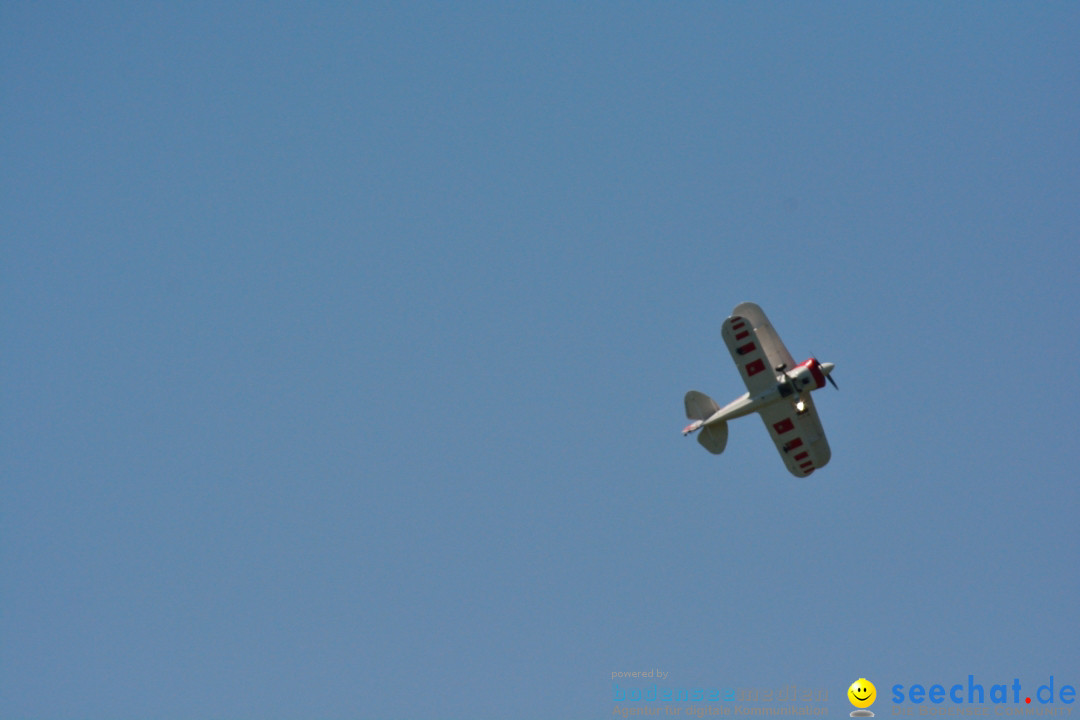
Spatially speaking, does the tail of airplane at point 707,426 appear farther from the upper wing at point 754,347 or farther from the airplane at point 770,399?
the upper wing at point 754,347

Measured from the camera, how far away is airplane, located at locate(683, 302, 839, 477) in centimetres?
7112

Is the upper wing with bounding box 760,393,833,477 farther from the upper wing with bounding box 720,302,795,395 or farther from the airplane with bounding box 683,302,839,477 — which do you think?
the upper wing with bounding box 720,302,795,395

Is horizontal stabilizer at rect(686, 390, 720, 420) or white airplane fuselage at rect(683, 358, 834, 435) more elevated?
horizontal stabilizer at rect(686, 390, 720, 420)

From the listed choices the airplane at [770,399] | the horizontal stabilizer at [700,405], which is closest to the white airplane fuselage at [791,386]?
the airplane at [770,399]

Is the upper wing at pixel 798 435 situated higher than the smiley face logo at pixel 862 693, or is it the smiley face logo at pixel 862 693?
the upper wing at pixel 798 435

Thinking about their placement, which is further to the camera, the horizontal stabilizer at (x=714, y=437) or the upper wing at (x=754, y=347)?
the horizontal stabilizer at (x=714, y=437)

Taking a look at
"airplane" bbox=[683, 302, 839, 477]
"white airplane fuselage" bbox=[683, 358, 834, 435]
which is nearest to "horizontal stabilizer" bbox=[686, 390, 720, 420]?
"airplane" bbox=[683, 302, 839, 477]

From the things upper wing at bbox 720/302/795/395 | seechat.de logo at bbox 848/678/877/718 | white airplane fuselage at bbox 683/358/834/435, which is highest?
upper wing at bbox 720/302/795/395

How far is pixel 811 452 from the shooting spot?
7312 centimetres

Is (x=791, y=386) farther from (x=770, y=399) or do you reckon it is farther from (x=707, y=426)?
(x=707, y=426)

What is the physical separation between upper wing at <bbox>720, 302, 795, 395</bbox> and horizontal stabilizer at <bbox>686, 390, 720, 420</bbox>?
7.65 ft

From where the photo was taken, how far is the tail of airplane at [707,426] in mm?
73812

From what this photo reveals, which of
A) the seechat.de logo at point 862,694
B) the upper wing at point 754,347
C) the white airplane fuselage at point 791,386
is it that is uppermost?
the upper wing at point 754,347

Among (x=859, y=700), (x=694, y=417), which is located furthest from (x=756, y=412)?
(x=859, y=700)
